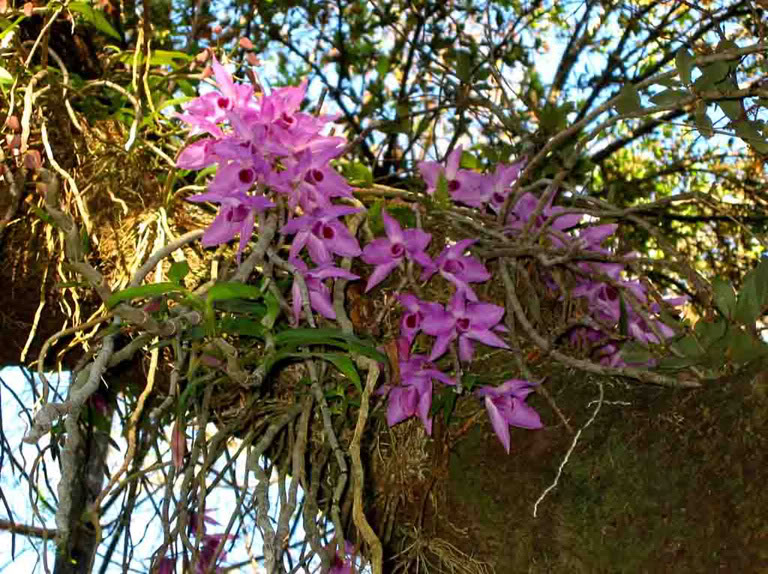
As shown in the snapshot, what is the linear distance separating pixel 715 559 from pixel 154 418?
2.02ft

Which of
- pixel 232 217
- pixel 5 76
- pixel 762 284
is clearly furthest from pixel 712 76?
pixel 5 76

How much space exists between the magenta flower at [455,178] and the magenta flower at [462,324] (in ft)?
0.76

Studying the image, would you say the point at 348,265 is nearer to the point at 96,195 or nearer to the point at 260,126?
the point at 260,126

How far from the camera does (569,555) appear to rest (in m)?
0.94

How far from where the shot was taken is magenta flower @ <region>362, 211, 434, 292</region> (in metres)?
1.13

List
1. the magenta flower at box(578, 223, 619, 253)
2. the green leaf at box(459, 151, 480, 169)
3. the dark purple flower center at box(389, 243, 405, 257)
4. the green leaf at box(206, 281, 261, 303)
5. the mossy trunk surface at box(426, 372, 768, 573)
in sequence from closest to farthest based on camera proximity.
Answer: the mossy trunk surface at box(426, 372, 768, 573)
the green leaf at box(206, 281, 261, 303)
the dark purple flower center at box(389, 243, 405, 257)
the magenta flower at box(578, 223, 619, 253)
the green leaf at box(459, 151, 480, 169)

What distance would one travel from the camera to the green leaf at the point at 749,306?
0.96 metres

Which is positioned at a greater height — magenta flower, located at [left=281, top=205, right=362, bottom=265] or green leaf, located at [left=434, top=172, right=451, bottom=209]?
green leaf, located at [left=434, top=172, right=451, bottom=209]

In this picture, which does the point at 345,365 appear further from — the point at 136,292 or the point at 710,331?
the point at 710,331

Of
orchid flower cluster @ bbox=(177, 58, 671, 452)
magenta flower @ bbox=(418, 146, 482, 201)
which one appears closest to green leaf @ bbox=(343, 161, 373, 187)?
magenta flower @ bbox=(418, 146, 482, 201)

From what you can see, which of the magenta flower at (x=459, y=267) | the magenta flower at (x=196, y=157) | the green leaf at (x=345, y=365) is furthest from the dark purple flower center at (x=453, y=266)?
the magenta flower at (x=196, y=157)

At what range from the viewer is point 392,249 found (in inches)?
45.1

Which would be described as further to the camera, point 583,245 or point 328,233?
point 583,245

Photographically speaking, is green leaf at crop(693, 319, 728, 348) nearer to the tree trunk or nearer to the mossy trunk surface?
the mossy trunk surface
